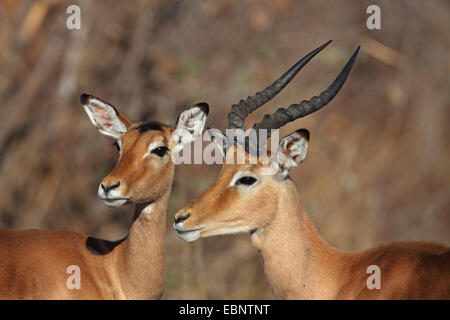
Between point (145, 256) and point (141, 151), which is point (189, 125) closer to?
point (141, 151)

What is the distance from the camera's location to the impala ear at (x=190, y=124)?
21.9 ft

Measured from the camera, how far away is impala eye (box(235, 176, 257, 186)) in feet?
19.1

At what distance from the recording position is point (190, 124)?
6824 millimetres

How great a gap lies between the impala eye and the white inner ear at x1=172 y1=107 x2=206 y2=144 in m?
1.05

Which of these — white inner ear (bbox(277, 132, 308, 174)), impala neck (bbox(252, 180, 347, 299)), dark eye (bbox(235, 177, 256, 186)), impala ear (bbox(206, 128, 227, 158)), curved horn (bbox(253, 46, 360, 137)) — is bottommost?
impala neck (bbox(252, 180, 347, 299))

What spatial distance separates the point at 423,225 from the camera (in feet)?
41.2

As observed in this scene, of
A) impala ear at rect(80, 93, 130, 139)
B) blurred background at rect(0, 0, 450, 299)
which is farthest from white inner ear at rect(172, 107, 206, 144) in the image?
blurred background at rect(0, 0, 450, 299)

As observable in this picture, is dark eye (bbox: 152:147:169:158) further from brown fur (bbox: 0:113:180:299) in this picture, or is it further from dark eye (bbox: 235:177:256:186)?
dark eye (bbox: 235:177:256:186)

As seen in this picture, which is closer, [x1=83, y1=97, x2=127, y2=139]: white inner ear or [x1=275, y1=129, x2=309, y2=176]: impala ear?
[x1=275, y1=129, x2=309, y2=176]: impala ear

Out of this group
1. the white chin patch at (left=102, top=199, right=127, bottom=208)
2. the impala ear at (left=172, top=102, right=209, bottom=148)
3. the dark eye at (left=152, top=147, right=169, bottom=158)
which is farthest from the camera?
the impala ear at (left=172, top=102, right=209, bottom=148)

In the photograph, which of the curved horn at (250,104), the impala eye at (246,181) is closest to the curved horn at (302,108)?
the curved horn at (250,104)

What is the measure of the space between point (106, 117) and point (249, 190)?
5.73 feet

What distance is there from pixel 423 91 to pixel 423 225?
250 centimetres

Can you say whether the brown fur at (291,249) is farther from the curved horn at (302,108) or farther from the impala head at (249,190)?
the curved horn at (302,108)
